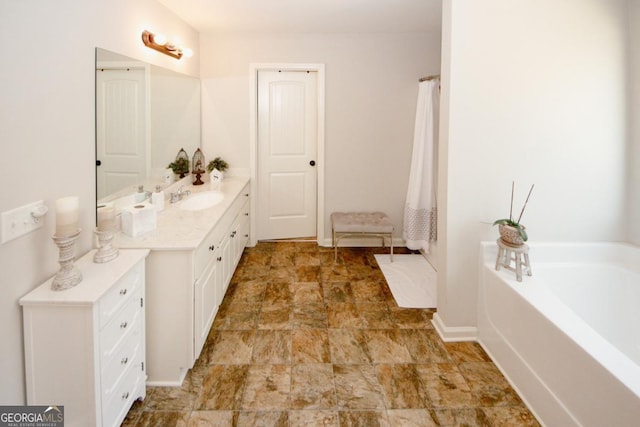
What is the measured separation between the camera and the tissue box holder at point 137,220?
7.70 ft

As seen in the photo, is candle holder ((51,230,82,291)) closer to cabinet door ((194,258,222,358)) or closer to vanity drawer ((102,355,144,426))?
vanity drawer ((102,355,144,426))

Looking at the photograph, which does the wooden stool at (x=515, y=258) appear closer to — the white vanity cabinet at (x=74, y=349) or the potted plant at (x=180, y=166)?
the white vanity cabinet at (x=74, y=349)

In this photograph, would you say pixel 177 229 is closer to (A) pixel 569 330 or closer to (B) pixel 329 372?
(B) pixel 329 372

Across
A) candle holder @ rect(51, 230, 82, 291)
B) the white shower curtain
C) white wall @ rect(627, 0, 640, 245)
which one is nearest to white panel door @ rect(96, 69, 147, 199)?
candle holder @ rect(51, 230, 82, 291)

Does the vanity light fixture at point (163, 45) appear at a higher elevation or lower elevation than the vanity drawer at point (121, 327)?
higher

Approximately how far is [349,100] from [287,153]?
926mm

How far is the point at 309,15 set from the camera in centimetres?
389

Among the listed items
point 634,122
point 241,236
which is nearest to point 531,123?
point 634,122

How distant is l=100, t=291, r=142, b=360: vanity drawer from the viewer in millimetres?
1699

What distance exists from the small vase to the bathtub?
170 mm

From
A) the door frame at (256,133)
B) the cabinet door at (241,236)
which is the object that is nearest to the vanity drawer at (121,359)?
the cabinet door at (241,236)

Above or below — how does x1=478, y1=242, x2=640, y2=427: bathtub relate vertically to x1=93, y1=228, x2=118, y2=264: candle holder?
below

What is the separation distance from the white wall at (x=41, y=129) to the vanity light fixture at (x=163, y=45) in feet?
2.06

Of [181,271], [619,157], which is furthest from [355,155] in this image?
[181,271]
